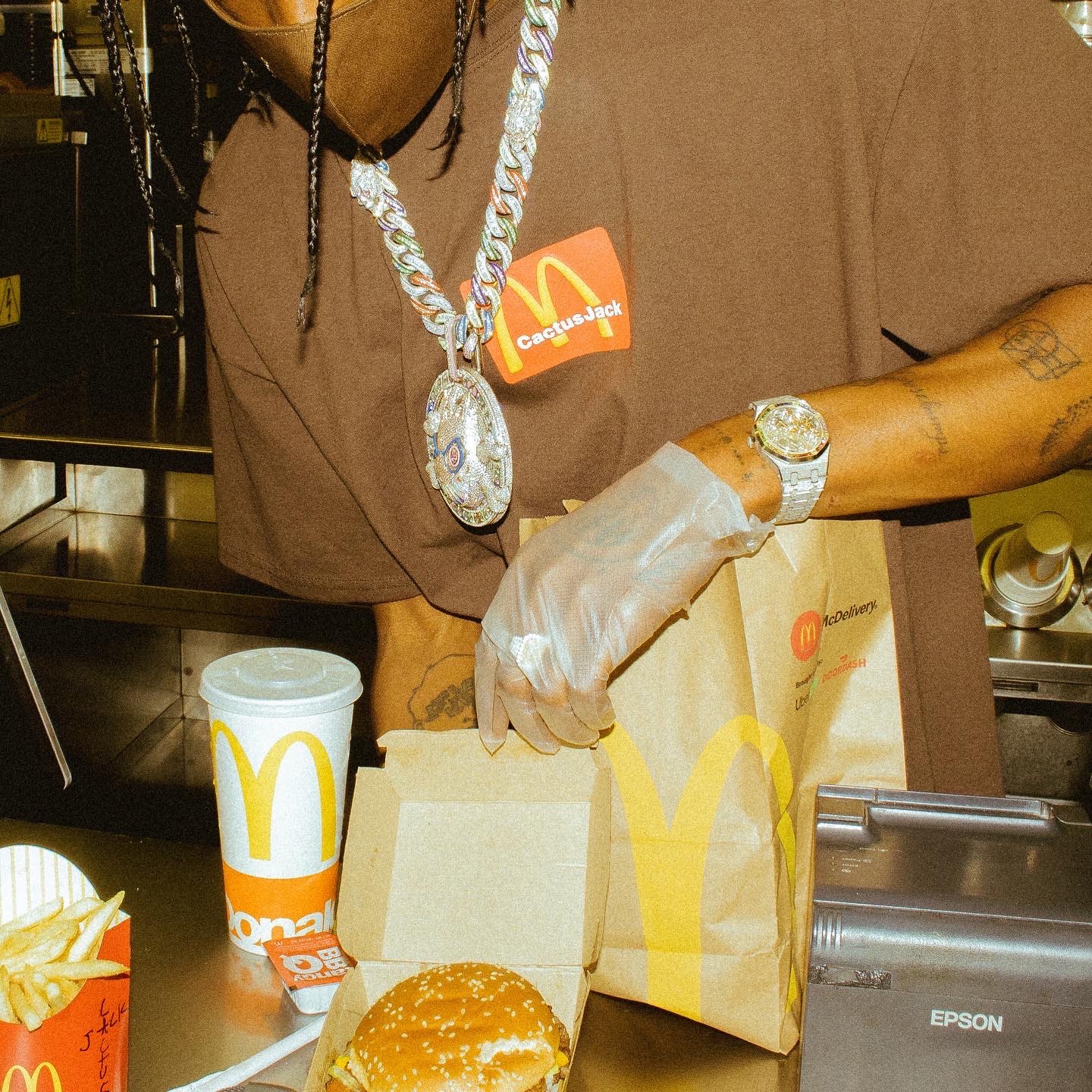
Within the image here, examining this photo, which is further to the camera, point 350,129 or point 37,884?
point 350,129

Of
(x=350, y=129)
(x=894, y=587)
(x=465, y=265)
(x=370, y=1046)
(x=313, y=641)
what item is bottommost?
(x=313, y=641)

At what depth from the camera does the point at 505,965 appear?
97 centimetres

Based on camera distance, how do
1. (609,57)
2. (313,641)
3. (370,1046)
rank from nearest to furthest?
(370,1046) < (609,57) < (313,641)

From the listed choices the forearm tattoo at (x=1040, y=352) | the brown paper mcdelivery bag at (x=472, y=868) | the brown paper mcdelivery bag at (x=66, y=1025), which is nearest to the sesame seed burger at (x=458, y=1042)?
the brown paper mcdelivery bag at (x=472, y=868)

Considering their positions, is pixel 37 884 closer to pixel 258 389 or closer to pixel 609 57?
pixel 258 389

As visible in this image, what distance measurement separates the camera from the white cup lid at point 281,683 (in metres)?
1.07

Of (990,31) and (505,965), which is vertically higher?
(990,31)

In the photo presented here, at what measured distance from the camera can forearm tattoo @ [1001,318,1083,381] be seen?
1.04 meters

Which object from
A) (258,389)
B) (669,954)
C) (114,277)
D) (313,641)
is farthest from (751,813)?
(114,277)

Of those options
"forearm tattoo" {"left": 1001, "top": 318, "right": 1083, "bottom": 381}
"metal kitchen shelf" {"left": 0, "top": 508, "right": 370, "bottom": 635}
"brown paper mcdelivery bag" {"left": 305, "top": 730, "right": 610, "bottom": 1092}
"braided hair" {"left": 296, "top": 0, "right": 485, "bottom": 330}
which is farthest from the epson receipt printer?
"metal kitchen shelf" {"left": 0, "top": 508, "right": 370, "bottom": 635}

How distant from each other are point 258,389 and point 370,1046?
2.64 feet

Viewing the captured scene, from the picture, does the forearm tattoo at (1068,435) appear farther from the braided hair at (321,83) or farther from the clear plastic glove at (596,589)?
the braided hair at (321,83)

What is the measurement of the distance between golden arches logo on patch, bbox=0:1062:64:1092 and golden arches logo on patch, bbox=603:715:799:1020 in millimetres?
444

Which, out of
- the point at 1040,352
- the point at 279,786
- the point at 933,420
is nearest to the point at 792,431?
the point at 933,420
